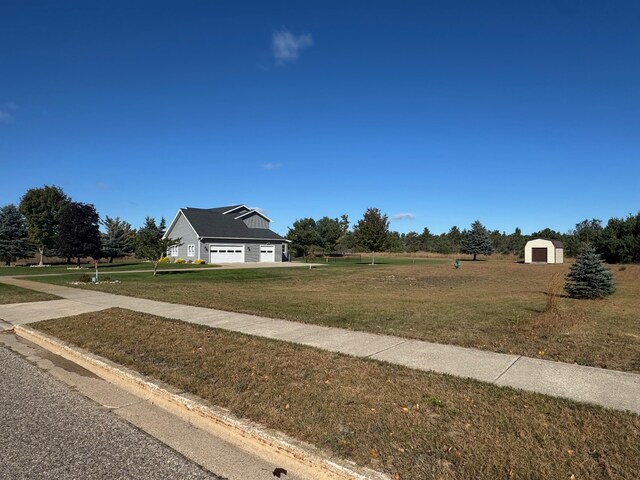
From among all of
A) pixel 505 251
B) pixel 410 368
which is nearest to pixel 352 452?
pixel 410 368

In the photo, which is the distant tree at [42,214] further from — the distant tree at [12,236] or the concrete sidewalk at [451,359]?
the concrete sidewalk at [451,359]

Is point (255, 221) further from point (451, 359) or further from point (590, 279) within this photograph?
point (451, 359)

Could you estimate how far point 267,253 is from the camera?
1884 inches

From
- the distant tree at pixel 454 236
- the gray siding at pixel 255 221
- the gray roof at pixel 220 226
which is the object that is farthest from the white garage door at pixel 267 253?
the distant tree at pixel 454 236

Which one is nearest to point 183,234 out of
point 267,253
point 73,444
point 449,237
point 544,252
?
point 267,253

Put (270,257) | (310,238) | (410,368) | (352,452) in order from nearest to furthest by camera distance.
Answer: (352,452)
(410,368)
(270,257)
(310,238)

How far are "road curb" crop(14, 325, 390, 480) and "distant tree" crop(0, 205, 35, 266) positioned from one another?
46.1m

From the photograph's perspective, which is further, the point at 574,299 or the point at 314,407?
the point at 574,299

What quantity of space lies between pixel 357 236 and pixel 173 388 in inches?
1581

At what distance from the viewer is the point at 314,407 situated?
422 centimetres

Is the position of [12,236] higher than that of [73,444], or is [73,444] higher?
[12,236]

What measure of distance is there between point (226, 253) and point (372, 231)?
15.5m

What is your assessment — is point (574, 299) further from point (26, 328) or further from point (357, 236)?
point (357, 236)

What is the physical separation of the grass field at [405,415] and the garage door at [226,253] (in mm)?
37053
